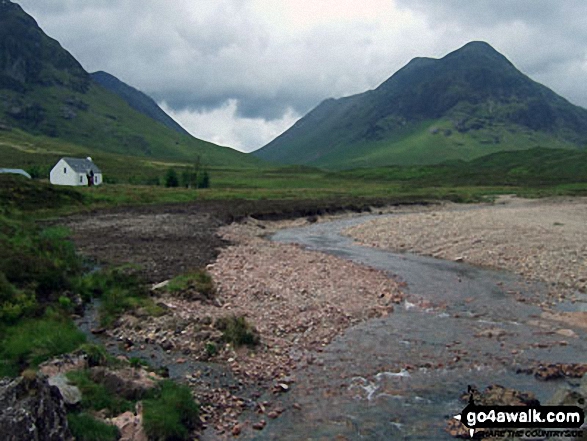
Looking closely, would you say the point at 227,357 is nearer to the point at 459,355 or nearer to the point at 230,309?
the point at 230,309

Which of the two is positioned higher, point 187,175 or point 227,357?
point 187,175

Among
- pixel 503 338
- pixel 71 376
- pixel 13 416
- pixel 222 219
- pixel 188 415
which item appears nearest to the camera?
pixel 13 416

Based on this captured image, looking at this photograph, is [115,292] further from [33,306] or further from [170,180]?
[170,180]

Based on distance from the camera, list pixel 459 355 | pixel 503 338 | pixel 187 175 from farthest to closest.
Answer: pixel 187 175, pixel 503 338, pixel 459 355

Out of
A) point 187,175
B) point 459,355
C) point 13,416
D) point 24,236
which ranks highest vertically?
point 187,175

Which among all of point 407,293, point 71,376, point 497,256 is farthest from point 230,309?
point 497,256

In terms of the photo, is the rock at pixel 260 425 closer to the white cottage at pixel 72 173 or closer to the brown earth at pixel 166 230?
the brown earth at pixel 166 230

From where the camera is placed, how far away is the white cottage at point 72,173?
114250 mm

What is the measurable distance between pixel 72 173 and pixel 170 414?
112732 mm

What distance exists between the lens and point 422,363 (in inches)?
742

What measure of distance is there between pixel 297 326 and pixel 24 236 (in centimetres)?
2373

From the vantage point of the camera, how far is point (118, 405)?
46.4ft

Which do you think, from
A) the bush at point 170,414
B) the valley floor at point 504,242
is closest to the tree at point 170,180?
the valley floor at point 504,242

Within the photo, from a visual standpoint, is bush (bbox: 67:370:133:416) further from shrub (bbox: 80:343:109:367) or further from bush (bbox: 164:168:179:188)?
bush (bbox: 164:168:179:188)
